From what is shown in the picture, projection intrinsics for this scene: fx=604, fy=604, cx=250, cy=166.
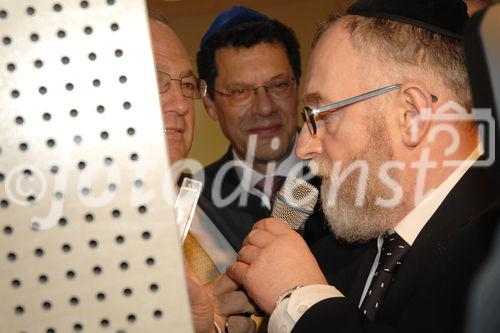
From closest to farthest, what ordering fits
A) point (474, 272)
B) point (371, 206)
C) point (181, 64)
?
point (474, 272) < point (371, 206) < point (181, 64)

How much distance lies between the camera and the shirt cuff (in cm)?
109

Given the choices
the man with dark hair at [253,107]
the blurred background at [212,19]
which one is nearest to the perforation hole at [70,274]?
the man with dark hair at [253,107]

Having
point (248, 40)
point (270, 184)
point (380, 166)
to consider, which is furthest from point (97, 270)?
point (248, 40)

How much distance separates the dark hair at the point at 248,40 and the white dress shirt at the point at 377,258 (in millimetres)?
1378

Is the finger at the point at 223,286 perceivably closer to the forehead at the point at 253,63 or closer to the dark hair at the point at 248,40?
the forehead at the point at 253,63

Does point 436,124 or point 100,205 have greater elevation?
point 100,205

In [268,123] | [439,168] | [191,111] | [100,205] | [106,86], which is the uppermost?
[106,86]

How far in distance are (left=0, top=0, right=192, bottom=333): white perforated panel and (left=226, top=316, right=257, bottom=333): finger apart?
79 cm

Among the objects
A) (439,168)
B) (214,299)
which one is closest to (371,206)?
(439,168)

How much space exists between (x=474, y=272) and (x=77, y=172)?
0.54 meters

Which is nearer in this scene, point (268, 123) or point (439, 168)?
point (439, 168)

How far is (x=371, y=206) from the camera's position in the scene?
4.66 feet

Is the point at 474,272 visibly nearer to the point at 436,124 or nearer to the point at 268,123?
the point at 436,124

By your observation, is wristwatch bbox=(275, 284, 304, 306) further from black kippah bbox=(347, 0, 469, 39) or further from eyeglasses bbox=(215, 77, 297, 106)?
eyeglasses bbox=(215, 77, 297, 106)
